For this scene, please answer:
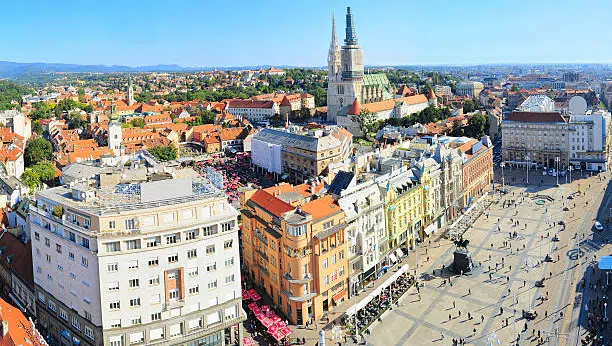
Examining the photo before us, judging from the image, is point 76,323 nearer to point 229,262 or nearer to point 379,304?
point 229,262

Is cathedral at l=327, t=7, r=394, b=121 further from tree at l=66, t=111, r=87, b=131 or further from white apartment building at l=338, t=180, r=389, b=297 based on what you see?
white apartment building at l=338, t=180, r=389, b=297

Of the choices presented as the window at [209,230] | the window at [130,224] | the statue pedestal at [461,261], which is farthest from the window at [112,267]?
the statue pedestal at [461,261]

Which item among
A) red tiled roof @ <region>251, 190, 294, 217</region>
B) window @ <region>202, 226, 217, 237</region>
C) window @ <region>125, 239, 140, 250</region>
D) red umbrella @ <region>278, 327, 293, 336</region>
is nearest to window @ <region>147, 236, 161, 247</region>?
window @ <region>125, 239, 140, 250</region>

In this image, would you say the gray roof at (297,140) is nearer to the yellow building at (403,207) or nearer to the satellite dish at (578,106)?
the yellow building at (403,207)

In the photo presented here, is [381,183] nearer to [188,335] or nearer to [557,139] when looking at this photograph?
[188,335]

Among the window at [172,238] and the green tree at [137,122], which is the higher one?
the green tree at [137,122]

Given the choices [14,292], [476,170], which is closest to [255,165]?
[476,170]
